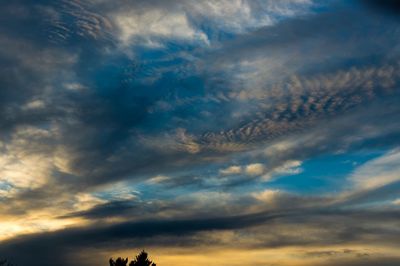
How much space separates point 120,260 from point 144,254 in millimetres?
3394

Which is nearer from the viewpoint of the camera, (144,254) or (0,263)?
(144,254)

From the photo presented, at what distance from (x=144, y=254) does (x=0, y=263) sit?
232 ft

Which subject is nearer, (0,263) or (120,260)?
(120,260)

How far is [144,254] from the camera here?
307 ft

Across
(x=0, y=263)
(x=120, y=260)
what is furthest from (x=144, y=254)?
(x=0, y=263)

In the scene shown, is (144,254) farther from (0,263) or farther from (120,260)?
(0,263)

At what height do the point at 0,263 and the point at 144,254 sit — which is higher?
the point at 0,263

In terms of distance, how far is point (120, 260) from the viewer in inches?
3656

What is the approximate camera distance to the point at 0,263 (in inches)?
5999

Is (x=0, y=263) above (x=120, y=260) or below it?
above
